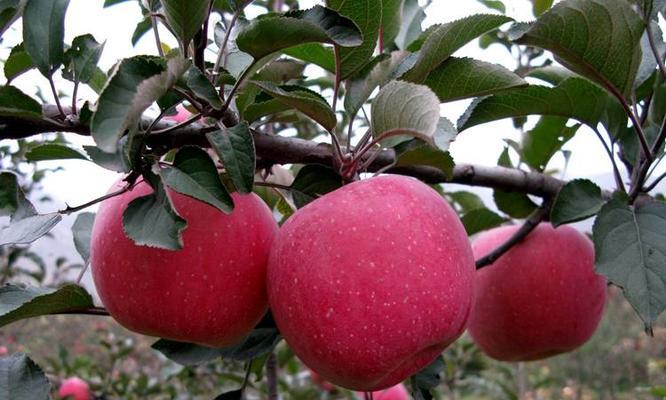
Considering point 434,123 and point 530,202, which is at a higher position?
point 434,123

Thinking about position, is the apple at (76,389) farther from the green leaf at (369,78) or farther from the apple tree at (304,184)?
the green leaf at (369,78)

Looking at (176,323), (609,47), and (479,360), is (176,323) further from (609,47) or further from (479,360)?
(479,360)

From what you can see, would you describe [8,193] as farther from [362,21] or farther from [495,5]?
[495,5]

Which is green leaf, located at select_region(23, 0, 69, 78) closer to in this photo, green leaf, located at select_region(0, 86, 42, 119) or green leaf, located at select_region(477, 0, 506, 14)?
green leaf, located at select_region(0, 86, 42, 119)

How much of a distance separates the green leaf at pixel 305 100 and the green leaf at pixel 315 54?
11cm

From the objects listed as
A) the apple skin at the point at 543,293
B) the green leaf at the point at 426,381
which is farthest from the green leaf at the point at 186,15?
the apple skin at the point at 543,293

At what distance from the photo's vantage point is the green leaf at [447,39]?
0.69 metres

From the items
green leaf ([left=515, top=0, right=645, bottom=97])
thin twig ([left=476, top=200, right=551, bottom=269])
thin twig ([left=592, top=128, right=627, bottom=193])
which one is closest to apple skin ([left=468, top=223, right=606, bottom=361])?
thin twig ([left=476, top=200, right=551, bottom=269])

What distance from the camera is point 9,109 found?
67cm

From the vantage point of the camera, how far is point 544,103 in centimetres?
90

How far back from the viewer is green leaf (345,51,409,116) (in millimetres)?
745

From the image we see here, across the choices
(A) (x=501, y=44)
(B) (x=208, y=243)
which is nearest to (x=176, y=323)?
(B) (x=208, y=243)

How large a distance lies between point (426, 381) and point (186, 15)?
0.64 metres

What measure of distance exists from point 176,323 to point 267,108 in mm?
259
